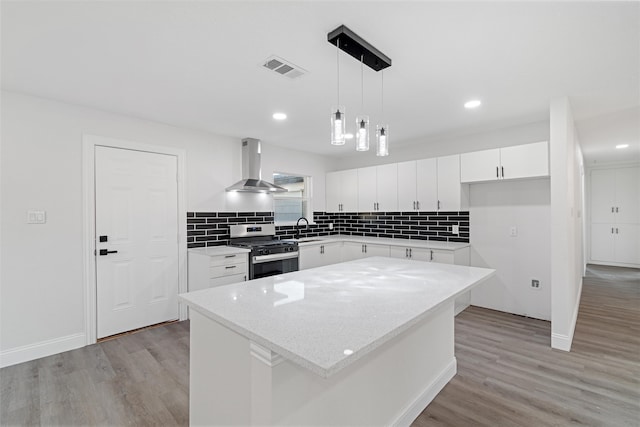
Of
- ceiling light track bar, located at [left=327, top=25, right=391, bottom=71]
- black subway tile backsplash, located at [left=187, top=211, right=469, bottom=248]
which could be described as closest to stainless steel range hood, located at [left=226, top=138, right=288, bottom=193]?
black subway tile backsplash, located at [left=187, top=211, right=469, bottom=248]

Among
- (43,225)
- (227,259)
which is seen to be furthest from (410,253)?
(43,225)

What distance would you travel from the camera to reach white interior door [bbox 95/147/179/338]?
10.3 ft

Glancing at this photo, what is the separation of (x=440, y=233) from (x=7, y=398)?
4.77m

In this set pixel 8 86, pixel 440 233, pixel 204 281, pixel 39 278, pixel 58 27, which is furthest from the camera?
pixel 440 233

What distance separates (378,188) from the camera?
490 cm

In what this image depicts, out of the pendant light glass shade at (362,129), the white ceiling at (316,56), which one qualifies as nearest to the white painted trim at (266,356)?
the pendant light glass shade at (362,129)

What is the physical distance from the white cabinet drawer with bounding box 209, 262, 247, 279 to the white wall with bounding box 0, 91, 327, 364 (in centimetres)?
123

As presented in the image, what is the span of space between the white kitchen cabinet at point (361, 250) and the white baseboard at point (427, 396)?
6.96 feet

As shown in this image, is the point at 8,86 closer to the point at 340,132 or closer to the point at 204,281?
the point at 204,281

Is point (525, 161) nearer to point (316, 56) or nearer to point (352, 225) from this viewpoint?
point (316, 56)

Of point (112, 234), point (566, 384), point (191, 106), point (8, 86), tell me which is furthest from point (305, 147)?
point (566, 384)

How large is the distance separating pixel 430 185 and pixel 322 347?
3.69 metres

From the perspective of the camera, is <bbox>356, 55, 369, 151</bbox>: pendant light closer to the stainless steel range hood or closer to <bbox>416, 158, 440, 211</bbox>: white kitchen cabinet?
the stainless steel range hood

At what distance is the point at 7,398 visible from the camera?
2148 millimetres
